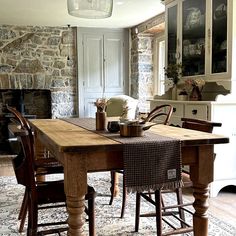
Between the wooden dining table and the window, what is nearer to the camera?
the wooden dining table

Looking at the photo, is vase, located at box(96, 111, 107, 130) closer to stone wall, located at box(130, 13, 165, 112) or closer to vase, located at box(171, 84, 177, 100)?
vase, located at box(171, 84, 177, 100)

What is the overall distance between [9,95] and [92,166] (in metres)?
5.64

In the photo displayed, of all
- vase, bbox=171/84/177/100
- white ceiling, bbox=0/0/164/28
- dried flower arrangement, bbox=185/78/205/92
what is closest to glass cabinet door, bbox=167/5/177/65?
vase, bbox=171/84/177/100

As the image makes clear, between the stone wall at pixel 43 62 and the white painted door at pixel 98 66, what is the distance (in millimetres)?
186

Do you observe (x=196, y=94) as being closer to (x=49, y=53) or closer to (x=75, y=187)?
(x=75, y=187)

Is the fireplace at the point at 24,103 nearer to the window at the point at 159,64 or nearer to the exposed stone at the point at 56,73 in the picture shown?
the exposed stone at the point at 56,73

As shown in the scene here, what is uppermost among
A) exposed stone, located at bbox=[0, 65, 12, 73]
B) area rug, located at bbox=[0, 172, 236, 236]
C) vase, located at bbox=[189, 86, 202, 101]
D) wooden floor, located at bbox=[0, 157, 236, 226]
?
exposed stone, located at bbox=[0, 65, 12, 73]

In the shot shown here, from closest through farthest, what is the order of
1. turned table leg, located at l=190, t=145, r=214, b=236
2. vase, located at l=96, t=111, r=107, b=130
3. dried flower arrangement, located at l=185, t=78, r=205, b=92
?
1. turned table leg, located at l=190, t=145, r=214, b=236
2. vase, located at l=96, t=111, r=107, b=130
3. dried flower arrangement, located at l=185, t=78, r=205, b=92

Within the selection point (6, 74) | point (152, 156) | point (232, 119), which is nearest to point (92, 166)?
point (152, 156)

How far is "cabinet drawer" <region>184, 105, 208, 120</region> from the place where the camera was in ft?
11.8

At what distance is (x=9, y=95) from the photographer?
6969 mm

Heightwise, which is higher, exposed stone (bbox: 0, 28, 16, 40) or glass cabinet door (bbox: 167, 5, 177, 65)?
exposed stone (bbox: 0, 28, 16, 40)

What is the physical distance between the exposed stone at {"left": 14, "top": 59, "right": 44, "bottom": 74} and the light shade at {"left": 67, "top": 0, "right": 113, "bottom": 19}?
425cm

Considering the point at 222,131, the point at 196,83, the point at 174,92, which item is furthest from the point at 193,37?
the point at 222,131
